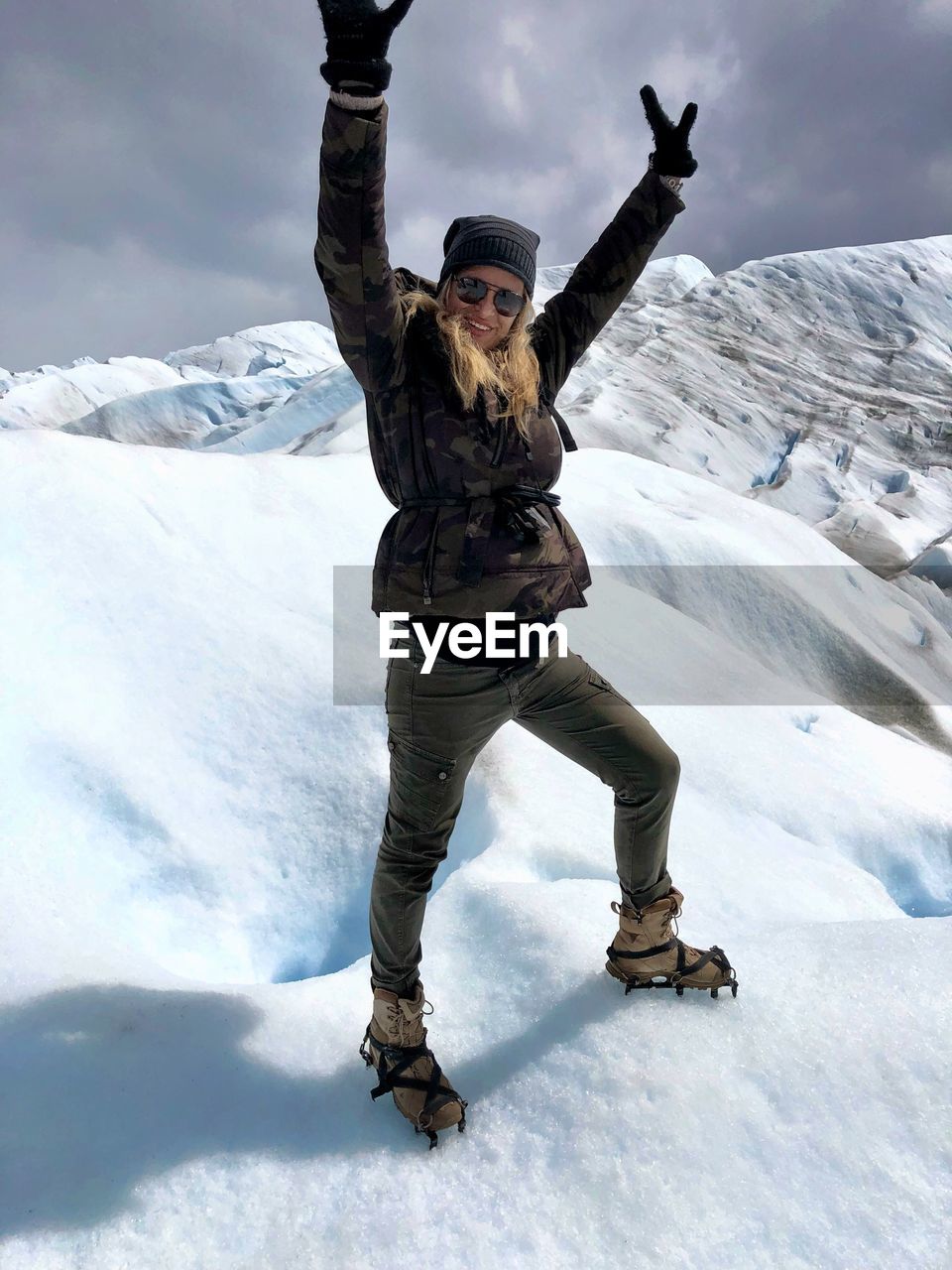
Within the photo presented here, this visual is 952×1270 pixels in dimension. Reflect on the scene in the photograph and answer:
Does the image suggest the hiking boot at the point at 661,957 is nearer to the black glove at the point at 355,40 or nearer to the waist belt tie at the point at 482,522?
the waist belt tie at the point at 482,522

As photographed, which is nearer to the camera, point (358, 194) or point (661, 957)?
point (358, 194)

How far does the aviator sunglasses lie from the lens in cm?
166

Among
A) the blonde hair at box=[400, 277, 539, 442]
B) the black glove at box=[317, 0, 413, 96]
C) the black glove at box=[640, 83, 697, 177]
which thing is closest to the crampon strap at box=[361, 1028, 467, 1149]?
the blonde hair at box=[400, 277, 539, 442]

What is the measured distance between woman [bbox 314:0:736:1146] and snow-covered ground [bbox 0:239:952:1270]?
287 millimetres

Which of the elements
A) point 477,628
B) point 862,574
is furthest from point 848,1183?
point 862,574

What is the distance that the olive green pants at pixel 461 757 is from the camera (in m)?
1.64

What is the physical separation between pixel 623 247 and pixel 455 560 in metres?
1.05

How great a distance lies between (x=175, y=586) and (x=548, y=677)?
8.61 feet

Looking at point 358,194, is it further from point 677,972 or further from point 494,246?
point 677,972

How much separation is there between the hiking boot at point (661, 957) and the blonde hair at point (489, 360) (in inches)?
51.5

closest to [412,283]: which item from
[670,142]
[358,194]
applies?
[358,194]

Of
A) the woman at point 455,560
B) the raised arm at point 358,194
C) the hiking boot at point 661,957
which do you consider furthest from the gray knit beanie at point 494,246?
the hiking boot at point 661,957

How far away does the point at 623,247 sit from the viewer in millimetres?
1931

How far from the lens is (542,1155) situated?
1604 millimetres
